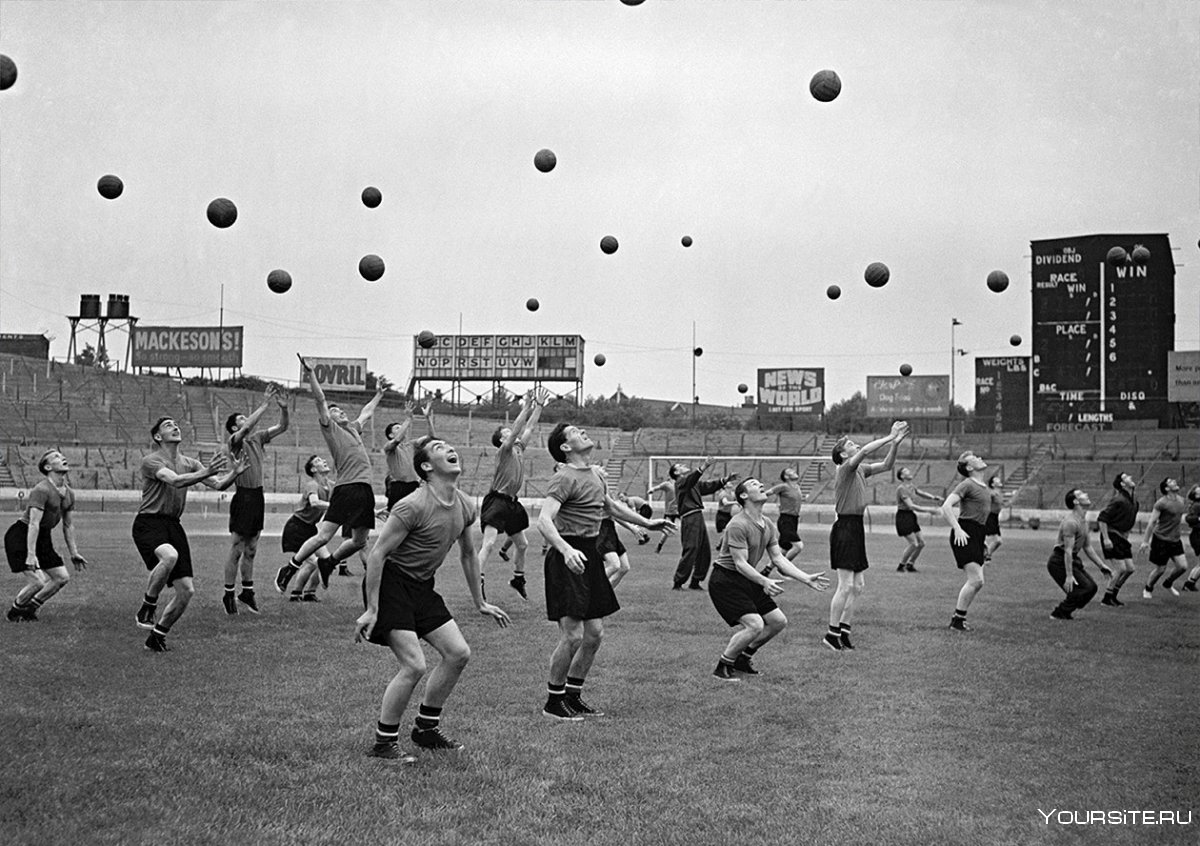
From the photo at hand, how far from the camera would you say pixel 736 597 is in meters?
9.40

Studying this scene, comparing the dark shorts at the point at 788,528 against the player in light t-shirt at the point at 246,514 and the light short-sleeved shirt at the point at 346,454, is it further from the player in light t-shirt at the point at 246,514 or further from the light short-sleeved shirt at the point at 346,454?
the player in light t-shirt at the point at 246,514

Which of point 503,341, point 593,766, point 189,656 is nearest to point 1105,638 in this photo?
point 593,766

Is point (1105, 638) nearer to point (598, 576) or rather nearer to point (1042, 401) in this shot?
point (598, 576)

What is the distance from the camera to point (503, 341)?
70875 millimetres

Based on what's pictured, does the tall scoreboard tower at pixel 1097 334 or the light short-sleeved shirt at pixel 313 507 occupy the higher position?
the tall scoreboard tower at pixel 1097 334

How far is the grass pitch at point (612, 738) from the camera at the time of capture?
5.45m

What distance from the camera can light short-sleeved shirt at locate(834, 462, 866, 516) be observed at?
11.4 meters

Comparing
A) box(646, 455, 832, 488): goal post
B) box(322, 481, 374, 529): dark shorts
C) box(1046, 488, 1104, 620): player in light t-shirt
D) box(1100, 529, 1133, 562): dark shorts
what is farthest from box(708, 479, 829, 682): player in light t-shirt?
box(646, 455, 832, 488): goal post

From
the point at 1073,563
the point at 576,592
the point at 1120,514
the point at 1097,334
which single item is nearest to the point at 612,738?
the point at 576,592

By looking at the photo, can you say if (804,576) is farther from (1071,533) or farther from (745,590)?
(1071,533)

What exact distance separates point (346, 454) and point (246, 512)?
1302 mm

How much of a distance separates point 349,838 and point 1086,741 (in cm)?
500

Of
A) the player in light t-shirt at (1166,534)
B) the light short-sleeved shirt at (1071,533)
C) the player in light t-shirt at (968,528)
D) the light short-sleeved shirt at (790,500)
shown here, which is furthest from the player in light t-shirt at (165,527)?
the player in light t-shirt at (1166,534)

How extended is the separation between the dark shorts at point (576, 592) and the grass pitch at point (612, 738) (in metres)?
0.78
